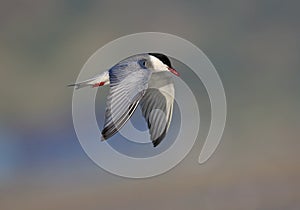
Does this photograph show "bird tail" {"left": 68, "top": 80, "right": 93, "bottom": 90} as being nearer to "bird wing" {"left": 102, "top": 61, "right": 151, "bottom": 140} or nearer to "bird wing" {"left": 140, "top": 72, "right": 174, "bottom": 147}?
"bird wing" {"left": 102, "top": 61, "right": 151, "bottom": 140}

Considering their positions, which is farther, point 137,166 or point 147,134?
point 137,166

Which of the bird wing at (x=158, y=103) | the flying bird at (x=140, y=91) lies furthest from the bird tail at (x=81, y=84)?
the bird wing at (x=158, y=103)

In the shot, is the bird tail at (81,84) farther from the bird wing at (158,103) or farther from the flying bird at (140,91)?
the bird wing at (158,103)

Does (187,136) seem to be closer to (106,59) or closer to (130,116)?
(106,59)

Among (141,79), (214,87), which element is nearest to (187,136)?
(214,87)

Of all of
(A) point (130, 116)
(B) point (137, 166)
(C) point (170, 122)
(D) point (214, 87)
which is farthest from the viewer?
(B) point (137, 166)

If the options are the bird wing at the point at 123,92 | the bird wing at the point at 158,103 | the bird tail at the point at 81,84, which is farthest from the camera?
the bird wing at the point at 158,103

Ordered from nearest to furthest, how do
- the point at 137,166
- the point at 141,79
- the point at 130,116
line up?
the point at 130,116, the point at 141,79, the point at 137,166
